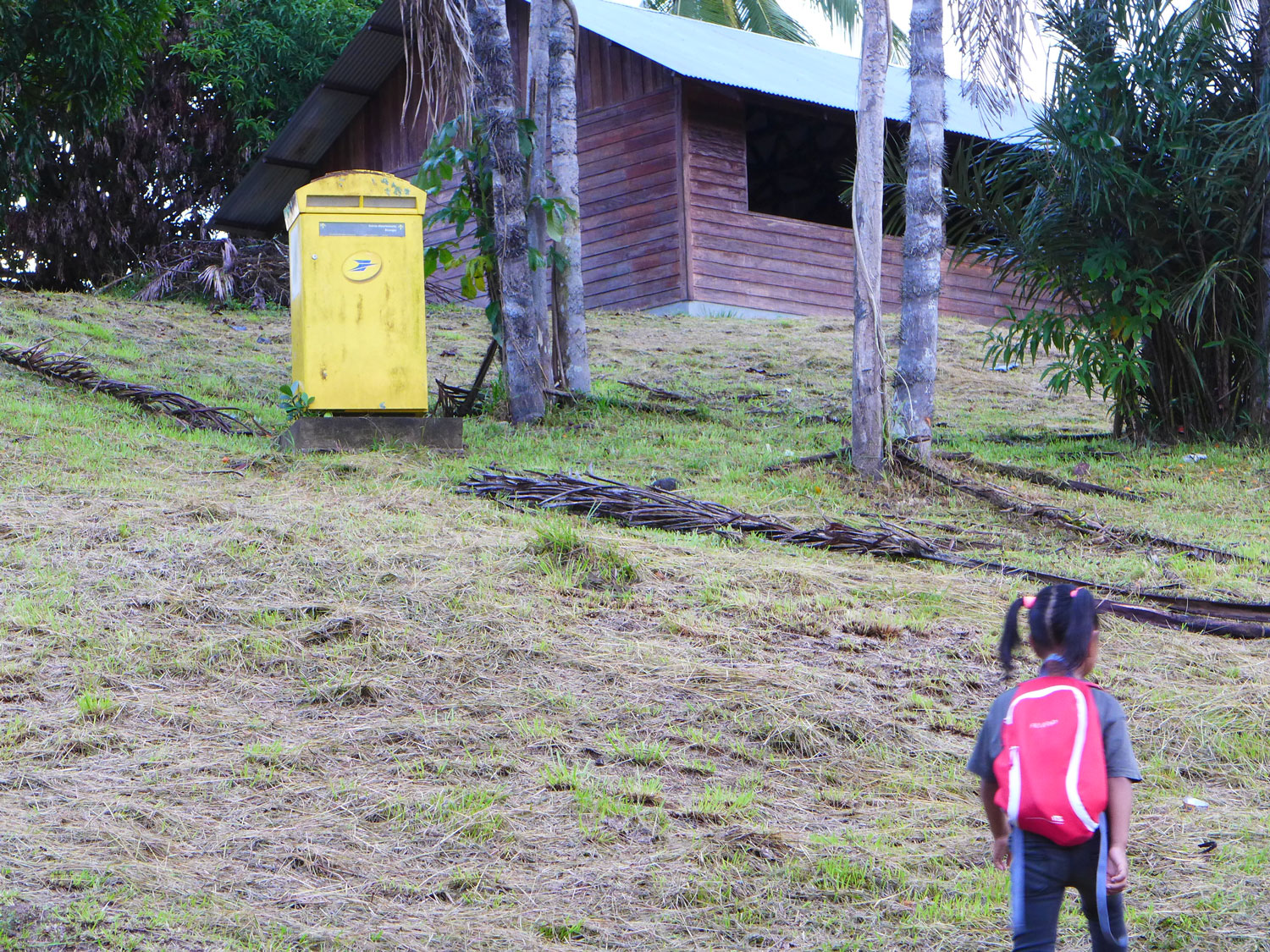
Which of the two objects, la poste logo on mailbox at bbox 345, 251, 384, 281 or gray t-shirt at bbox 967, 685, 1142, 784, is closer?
gray t-shirt at bbox 967, 685, 1142, 784

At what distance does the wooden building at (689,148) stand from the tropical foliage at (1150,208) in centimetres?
568

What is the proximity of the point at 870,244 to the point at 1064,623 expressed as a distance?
5.89 metres

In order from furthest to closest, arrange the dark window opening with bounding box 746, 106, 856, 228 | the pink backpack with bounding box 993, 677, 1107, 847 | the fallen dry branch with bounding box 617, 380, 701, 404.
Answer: the dark window opening with bounding box 746, 106, 856, 228 < the fallen dry branch with bounding box 617, 380, 701, 404 < the pink backpack with bounding box 993, 677, 1107, 847

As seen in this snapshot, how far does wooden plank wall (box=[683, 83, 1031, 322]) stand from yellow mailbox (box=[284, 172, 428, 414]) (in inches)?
354

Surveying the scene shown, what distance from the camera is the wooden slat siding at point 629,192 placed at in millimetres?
17109

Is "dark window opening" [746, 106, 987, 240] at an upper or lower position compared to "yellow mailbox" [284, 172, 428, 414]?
upper

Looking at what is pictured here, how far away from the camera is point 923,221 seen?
30.4ft

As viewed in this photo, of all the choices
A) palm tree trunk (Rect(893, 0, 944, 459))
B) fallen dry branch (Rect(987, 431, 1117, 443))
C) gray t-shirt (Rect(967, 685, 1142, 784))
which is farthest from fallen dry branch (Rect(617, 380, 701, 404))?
gray t-shirt (Rect(967, 685, 1142, 784))

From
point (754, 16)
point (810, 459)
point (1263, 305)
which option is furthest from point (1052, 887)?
point (754, 16)

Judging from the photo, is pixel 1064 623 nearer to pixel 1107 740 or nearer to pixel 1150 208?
pixel 1107 740

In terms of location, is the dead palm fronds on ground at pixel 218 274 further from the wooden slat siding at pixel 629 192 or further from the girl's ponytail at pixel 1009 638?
the girl's ponytail at pixel 1009 638

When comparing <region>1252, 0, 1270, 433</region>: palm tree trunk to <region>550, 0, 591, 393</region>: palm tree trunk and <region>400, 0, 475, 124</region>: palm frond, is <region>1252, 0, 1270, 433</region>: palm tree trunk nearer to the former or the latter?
<region>550, 0, 591, 393</region>: palm tree trunk

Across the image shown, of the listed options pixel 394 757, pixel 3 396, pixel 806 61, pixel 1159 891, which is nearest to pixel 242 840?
pixel 394 757

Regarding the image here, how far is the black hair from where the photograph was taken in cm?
275
